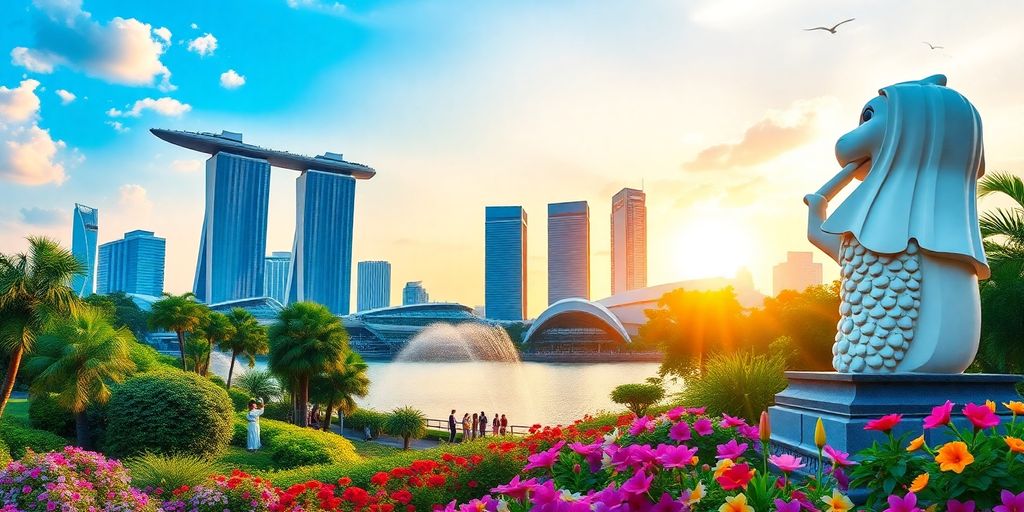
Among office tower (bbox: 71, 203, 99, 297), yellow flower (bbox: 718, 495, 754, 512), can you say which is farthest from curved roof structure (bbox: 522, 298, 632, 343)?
office tower (bbox: 71, 203, 99, 297)

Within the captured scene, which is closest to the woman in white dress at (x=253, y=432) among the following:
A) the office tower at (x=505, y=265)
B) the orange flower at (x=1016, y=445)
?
the orange flower at (x=1016, y=445)

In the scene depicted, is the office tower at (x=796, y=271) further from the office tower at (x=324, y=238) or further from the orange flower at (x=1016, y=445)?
the orange flower at (x=1016, y=445)

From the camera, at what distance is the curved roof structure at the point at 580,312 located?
70.2 meters

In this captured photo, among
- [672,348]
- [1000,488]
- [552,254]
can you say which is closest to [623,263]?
[552,254]

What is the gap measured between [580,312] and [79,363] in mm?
61517

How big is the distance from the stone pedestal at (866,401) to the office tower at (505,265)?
141515 mm

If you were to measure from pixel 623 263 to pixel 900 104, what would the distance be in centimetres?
15916

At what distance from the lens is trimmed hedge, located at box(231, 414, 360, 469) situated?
46.0 ft

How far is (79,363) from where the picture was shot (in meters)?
13.4

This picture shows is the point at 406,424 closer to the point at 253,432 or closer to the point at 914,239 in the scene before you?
the point at 253,432

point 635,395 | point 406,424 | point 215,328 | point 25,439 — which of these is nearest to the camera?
point 25,439

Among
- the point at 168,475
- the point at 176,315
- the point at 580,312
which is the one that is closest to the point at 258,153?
the point at 580,312

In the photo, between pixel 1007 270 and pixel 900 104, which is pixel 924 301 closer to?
pixel 900 104

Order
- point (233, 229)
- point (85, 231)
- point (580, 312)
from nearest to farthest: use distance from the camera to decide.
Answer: point (580, 312) → point (233, 229) → point (85, 231)
